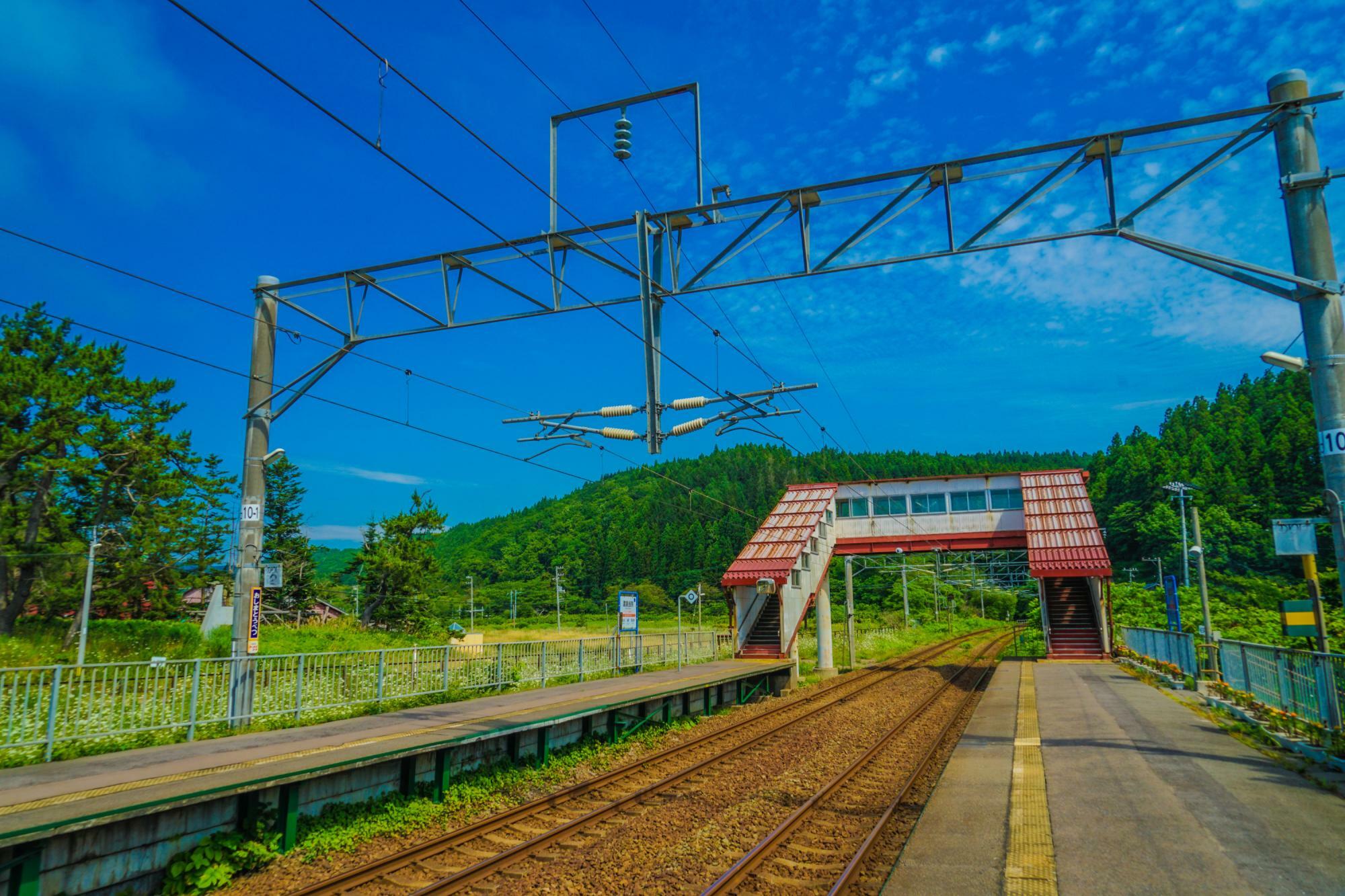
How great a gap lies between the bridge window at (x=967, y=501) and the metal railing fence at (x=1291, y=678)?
918 inches

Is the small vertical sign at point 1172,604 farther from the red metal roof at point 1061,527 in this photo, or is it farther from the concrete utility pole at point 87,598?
the concrete utility pole at point 87,598

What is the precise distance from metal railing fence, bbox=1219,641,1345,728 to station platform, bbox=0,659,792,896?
11064mm

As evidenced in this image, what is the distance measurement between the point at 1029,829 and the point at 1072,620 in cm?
3169

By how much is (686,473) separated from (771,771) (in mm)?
131679

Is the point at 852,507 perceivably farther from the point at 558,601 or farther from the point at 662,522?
the point at 662,522

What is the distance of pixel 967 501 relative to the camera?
4116 centimetres

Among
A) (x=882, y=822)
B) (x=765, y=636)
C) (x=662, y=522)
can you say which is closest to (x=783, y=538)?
(x=765, y=636)

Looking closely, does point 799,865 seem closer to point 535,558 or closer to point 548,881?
point 548,881

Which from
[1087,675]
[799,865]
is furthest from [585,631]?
[799,865]

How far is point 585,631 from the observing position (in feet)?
270

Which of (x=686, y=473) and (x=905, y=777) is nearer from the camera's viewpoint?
(x=905, y=777)

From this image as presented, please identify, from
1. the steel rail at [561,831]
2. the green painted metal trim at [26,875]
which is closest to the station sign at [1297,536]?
the steel rail at [561,831]

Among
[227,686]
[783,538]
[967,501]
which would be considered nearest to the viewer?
[227,686]

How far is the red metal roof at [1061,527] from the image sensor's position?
112 feet
